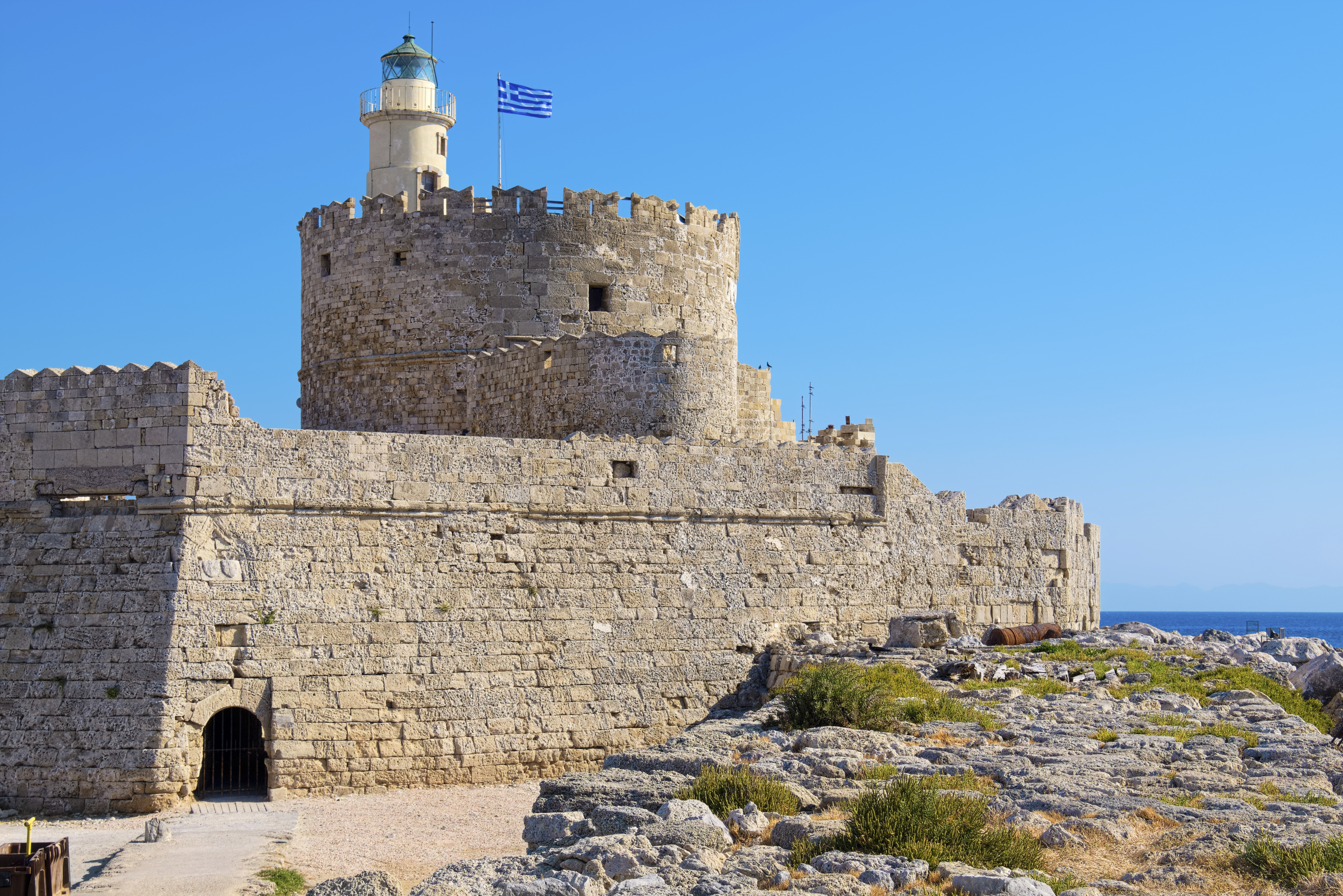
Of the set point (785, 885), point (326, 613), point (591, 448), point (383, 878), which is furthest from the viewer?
point (591, 448)

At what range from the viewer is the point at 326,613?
14.2m

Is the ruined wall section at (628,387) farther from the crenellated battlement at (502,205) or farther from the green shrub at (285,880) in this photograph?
the green shrub at (285,880)

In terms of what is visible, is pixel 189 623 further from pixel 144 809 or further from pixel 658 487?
pixel 658 487

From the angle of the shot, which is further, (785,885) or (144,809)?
(144,809)

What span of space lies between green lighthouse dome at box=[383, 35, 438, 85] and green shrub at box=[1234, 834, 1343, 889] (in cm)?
2377

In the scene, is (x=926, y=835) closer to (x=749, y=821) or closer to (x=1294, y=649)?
(x=749, y=821)

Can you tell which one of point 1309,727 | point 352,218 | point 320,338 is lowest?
point 1309,727

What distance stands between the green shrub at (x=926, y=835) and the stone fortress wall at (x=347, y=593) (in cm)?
698

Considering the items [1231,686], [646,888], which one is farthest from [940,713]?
[646,888]

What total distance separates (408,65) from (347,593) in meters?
16.6

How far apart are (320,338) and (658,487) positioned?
7.93 m

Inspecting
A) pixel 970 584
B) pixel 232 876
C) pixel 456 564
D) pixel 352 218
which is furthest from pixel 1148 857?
pixel 352 218

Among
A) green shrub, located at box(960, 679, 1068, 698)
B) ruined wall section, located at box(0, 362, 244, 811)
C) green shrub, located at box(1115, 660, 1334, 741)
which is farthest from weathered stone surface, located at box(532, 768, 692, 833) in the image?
green shrub, located at box(1115, 660, 1334, 741)

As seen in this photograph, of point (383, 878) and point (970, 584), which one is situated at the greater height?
point (970, 584)
